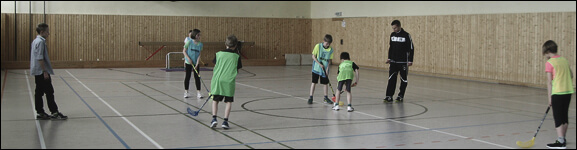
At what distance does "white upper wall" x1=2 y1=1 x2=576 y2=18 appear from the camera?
64.4 ft

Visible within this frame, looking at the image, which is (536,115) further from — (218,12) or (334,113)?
(218,12)

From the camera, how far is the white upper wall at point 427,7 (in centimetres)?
1758

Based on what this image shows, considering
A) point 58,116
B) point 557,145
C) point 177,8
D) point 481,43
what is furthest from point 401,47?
point 177,8

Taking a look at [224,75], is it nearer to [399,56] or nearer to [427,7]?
[399,56]

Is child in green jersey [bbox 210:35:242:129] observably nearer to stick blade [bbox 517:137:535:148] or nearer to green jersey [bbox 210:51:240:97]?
green jersey [bbox 210:51:240:97]

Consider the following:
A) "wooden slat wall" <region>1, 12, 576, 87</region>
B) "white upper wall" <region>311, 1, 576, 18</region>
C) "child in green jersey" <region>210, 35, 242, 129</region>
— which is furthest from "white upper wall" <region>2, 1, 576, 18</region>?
"child in green jersey" <region>210, 35, 242, 129</region>

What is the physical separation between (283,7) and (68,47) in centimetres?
1007

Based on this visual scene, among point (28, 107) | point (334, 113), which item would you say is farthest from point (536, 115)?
point (28, 107)

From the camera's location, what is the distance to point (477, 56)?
20.0 metres

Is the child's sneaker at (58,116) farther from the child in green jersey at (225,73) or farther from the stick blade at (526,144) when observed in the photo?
the stick blade at (526,144)

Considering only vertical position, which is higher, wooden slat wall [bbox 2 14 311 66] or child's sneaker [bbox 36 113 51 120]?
wooden slat wall [bbox 2 14 311 66]

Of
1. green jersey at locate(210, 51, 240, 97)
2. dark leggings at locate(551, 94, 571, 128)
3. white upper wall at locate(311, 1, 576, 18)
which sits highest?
white upper wall at locate(311, 1, 576, 18)

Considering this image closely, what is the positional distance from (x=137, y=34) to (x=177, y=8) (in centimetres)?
214

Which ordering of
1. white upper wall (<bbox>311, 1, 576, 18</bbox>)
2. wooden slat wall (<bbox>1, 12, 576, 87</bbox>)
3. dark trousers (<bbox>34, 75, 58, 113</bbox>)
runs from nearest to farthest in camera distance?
dark trousers (<bbox>34, 75, 58, 113</bbox>)
white upper wall (<bbox>311, 1, 576, 18</bbox>)
wooden slat wall (<bbox>1, 12, 576, 87</bbox>)
